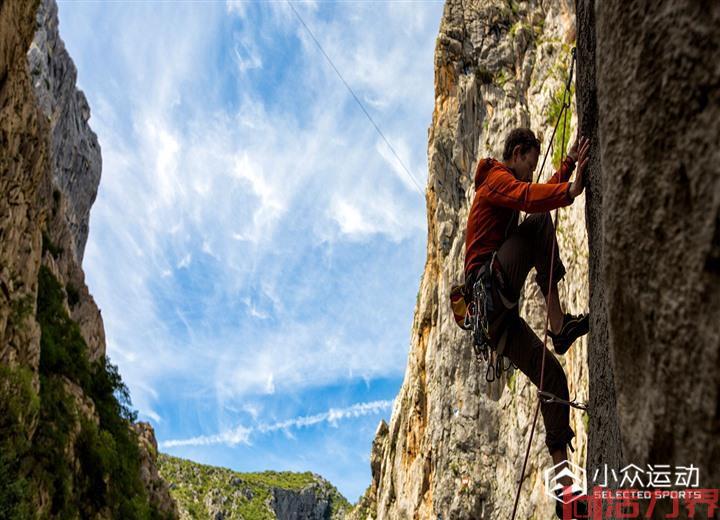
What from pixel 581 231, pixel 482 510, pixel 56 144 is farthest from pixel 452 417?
pixel 56 144

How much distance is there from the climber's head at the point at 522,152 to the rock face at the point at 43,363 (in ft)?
53.6

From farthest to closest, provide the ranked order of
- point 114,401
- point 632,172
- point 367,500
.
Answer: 1. point 367,500
2. point 114,401
3. point 632,172

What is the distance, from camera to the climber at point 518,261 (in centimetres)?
461

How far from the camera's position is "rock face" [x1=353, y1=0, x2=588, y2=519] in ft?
79.0

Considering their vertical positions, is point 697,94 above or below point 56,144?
below

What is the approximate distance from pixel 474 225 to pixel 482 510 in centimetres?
2535

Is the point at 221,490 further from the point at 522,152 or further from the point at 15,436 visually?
the point at 522,152

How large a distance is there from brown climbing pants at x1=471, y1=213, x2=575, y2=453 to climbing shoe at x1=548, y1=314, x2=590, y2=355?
16 centimetres

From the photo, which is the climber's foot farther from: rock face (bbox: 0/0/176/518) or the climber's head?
rock face (bbox: 0/0/176/518)

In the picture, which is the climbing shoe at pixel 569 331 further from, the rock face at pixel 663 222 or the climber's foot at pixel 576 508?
the rock face at pixel 663 222

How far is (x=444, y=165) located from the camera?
118 feet

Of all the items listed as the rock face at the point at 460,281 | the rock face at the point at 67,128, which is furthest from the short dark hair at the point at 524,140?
the rock face at the point at 67,128

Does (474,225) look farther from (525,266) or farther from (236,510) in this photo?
(236,510)

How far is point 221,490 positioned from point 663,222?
121525 mm
